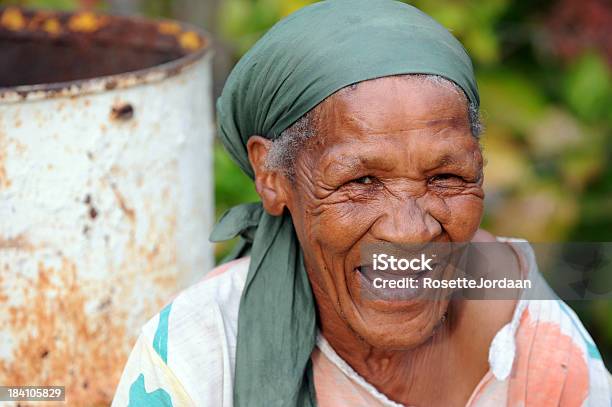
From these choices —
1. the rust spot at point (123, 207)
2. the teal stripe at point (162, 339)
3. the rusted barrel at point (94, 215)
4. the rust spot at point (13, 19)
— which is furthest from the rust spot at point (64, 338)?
the rust spot at point (13, 19)

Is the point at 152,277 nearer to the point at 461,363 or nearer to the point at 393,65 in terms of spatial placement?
the point at 461,363

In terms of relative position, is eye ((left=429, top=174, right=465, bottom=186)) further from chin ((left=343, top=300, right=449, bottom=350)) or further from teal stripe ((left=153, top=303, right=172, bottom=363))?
teal stripe ((left=153, top=303, right=172, bottom=363))

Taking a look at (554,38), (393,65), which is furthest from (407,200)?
(554,38)

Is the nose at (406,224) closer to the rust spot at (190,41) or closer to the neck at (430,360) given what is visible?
the neck at (430,360)

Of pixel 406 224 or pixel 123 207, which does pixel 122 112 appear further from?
pixel 406 224

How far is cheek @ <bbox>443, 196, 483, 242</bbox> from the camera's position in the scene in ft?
7.09

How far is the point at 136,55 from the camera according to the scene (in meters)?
3.71

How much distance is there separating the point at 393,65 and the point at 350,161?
227 mm

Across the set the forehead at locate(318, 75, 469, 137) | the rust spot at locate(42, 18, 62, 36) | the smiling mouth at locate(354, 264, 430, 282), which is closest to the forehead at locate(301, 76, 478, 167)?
the forehead at locate(318, 75, 469, 137)

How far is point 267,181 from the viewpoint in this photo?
7.89 feet

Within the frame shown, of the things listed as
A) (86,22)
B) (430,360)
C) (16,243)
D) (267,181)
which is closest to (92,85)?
(16,243)

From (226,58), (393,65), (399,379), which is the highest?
(393,65)

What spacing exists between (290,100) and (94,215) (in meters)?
0.87

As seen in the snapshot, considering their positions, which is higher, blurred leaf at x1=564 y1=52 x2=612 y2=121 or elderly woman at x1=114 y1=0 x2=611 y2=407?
elderly woman at x1=114 y1=0 x2=611 y2=407
